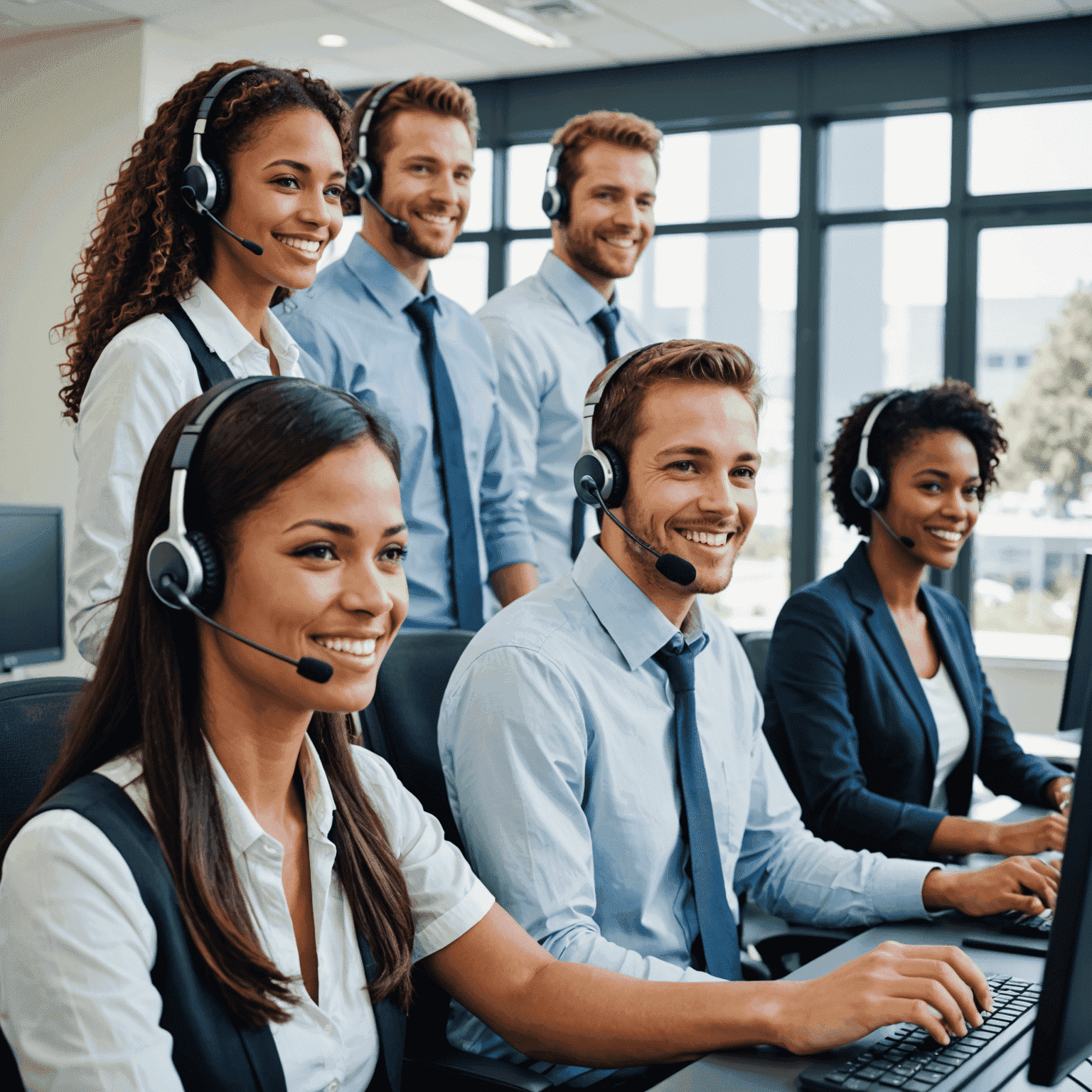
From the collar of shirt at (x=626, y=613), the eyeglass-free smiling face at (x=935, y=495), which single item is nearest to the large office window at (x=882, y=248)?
the eyeglass-free smiling face at (x=935, y=495)

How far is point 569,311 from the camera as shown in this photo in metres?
2.89

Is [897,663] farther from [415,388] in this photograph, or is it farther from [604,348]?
[604,348]

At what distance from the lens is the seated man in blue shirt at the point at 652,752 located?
1342mm

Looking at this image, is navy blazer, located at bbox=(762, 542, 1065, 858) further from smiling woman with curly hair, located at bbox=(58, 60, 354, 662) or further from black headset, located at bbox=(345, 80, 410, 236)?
black headset, located at bbox=(345, 80, 410, 236)

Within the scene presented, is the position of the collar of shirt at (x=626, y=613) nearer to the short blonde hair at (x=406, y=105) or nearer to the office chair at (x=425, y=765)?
the office chair at (x=425, y=765)

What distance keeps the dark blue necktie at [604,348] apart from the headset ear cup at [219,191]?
3.89 ft

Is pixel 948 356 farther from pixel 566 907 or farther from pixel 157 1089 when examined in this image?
pixel 157 1089

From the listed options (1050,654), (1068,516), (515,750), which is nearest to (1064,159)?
(1068,516)

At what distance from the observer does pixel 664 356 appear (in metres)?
1.58

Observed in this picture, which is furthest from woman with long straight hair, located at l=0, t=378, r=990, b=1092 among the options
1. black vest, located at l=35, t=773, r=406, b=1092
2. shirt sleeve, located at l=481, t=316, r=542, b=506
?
shirt sleeve, located at l=481, t=316, r=542, b=506

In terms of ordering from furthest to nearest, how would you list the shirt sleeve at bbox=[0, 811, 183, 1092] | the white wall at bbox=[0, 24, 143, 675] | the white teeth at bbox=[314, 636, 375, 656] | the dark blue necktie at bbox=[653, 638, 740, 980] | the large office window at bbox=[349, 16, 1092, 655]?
the white wall at bbox=[0, 24, 143, 675], the large office window at bbox=[349, 16, 1092, 655], the dark blue necktie at bbox=[653, 638, 740, 980], the white teeth at bbox=[314, 636, 375, 656], the shirt sleeve at bbox=[0, 811, 183, 1092]

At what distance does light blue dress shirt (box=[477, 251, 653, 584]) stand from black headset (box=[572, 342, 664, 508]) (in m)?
1.00

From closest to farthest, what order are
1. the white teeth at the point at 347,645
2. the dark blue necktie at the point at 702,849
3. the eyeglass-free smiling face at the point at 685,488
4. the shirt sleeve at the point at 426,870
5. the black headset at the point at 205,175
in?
the white teeth at the point at 347,645
the shirt sleeve at the point at 426,870
the dark blue necktie at the point at 702,849
the eyeglass-free smiling face at the point at 685,488
the black headset at the point at 205,175

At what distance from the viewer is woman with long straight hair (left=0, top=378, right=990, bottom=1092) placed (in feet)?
2.88
